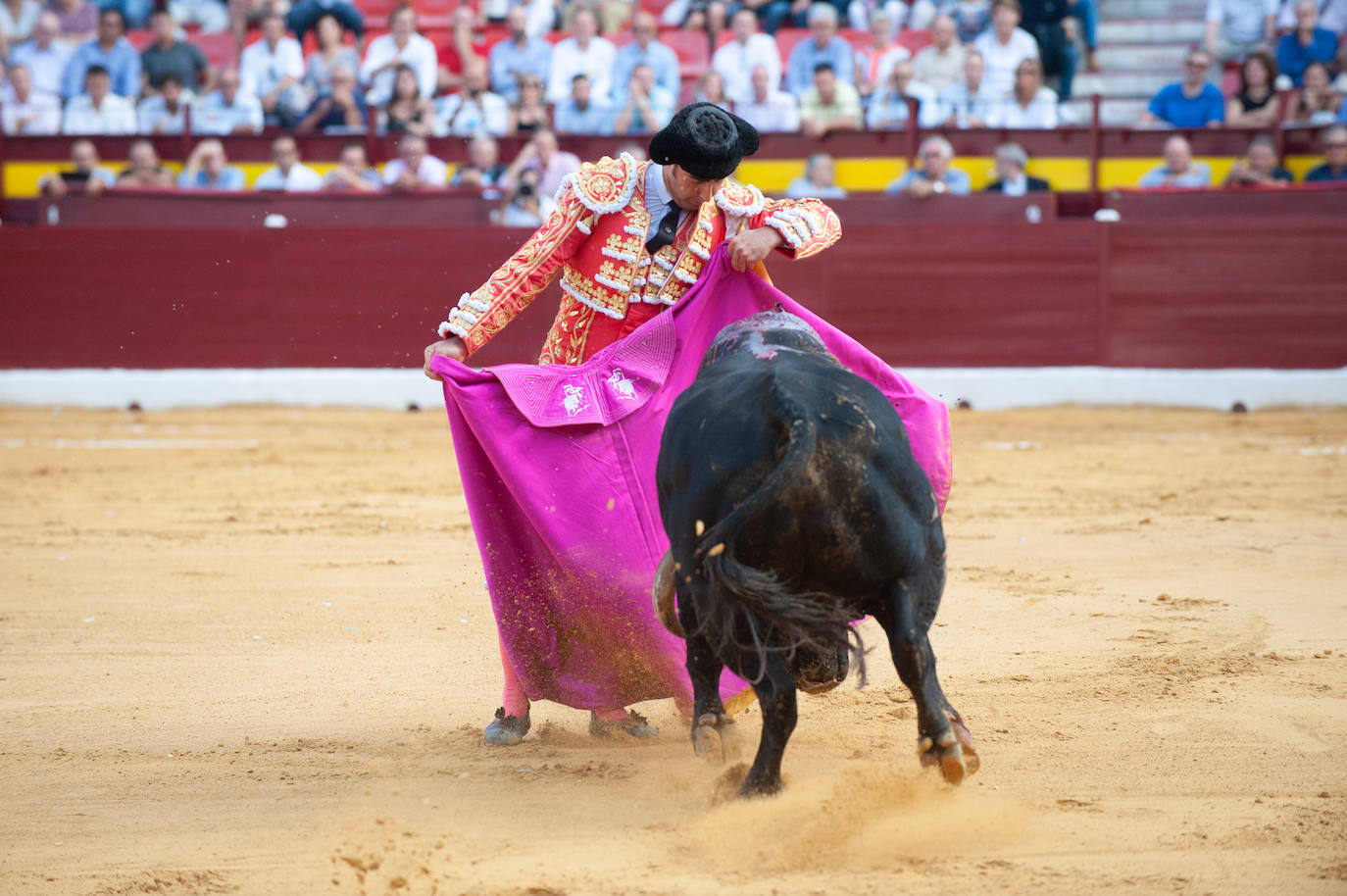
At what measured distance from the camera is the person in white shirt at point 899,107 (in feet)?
27.0

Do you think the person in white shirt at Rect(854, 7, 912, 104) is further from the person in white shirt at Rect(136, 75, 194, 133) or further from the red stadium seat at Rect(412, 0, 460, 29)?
the person in white shirt at Rect(136, 75, 194, 133)

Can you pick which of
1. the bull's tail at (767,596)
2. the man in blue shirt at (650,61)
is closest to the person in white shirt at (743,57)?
the man in blue shirt at (650,61)

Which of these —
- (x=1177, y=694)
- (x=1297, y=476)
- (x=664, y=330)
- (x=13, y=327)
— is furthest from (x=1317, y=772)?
(x=13, y=327)

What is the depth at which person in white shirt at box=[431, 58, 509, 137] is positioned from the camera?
8.72 m

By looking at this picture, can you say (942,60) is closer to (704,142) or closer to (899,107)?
(899,107)

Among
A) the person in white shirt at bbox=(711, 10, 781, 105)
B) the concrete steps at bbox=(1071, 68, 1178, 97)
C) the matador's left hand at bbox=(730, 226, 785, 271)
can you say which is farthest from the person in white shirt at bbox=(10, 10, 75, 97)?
the matador's left hand at bbox=(730, 226, 785, 271)

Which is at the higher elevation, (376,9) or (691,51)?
(376,9)

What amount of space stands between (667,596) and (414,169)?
6.62 metres

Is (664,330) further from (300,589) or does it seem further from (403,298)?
(403,298)

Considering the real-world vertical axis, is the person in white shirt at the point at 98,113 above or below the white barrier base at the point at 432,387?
above

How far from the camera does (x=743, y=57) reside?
8867mm

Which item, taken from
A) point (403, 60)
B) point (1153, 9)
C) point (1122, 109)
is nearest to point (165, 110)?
point (403, 60)

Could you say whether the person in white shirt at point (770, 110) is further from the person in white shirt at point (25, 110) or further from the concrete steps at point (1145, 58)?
the person in white shirt at point (25, 110)

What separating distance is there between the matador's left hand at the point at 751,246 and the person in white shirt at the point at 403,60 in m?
6.63
